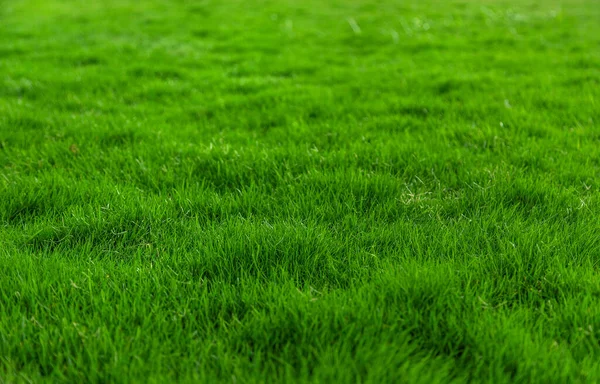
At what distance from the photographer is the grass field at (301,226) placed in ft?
6.81

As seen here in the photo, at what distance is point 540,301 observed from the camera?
7.84 feet

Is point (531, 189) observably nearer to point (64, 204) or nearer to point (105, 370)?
point (105, 370)

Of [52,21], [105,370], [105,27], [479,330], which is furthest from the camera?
[52,21]

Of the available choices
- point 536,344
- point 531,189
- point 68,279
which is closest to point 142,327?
point 68,279

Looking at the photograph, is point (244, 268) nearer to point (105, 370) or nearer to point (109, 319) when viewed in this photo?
point (109, 319)

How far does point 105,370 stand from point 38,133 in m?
3.78

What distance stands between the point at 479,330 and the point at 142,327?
1.50 meters

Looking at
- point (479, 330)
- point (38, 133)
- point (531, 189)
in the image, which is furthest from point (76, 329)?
point (38, 133)

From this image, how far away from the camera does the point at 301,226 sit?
3033 mm

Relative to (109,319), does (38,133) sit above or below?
above

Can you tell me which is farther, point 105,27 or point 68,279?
point 105,27

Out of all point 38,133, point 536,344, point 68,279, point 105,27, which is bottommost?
point 536,344

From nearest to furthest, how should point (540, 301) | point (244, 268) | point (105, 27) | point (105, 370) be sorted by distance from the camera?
point (105, 370) → point (540, 301) → point (244, 268) → point (105, 27)

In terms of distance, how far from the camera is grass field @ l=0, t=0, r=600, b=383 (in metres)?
2.08
